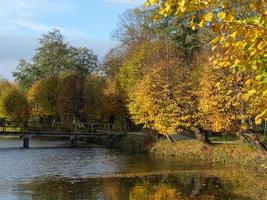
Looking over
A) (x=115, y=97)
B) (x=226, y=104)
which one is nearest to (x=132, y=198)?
(x=226, y=104)

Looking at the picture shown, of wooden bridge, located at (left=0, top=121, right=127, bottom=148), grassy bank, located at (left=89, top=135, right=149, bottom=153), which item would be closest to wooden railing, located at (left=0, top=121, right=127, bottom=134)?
wooden bridge, located at (left=0, top=121, right=127, bottom=148)

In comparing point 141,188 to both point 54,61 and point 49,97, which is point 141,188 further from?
point 54,61

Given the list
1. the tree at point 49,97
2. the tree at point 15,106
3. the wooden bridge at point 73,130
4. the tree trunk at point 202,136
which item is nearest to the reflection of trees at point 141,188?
the tree trunk at point 202,136

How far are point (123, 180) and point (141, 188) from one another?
11.4 feet

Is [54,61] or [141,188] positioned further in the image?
[54,61]

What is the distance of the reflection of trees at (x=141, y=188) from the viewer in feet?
79.8

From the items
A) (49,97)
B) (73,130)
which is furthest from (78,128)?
(49,97)

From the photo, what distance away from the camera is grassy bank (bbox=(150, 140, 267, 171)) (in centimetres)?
3528

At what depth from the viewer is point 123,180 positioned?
30.1m

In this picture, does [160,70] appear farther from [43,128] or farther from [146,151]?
[43,128]

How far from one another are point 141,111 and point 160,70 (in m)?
4.29

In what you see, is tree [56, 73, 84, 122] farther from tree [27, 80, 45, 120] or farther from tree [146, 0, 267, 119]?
tree [146, 0, 267, 119]

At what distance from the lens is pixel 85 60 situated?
9588 cm

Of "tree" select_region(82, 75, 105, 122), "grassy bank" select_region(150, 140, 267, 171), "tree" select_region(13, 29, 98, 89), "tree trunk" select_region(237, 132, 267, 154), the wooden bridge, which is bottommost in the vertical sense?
"grassy bank" select_region(150, 140, 267, 171)
